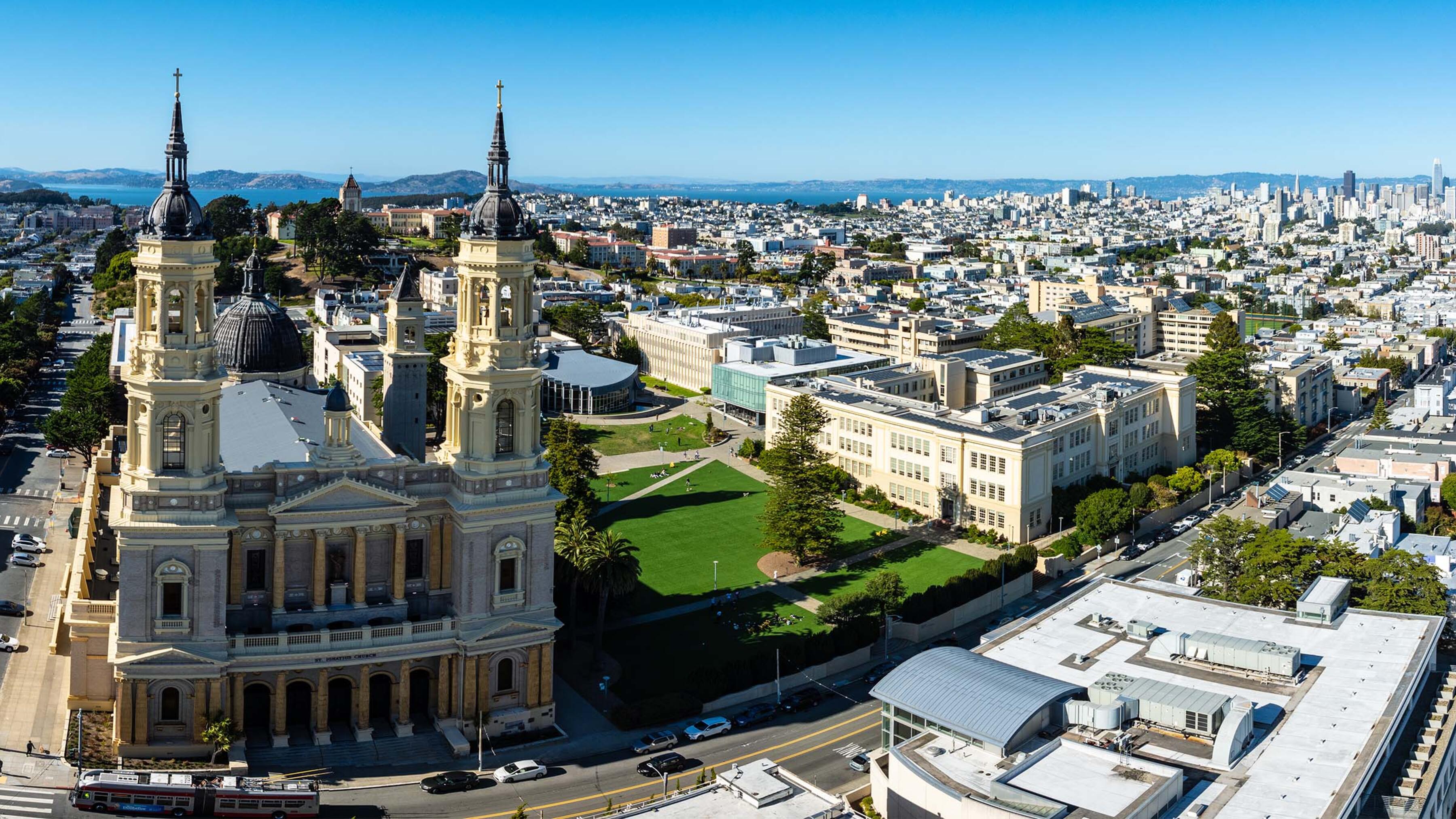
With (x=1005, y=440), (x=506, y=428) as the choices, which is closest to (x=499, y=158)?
(x=506, y=428)

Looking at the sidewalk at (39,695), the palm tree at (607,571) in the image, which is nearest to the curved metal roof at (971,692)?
the palm tree at (607,571)

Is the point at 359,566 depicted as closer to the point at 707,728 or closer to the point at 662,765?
the point at 662,765

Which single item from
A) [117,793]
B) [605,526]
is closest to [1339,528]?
[605,526]

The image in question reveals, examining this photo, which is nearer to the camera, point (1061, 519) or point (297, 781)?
point (297, 781)

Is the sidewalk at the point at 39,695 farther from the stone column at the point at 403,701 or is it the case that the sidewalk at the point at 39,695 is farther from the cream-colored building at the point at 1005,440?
the cream-colored building at the point at 1005,440

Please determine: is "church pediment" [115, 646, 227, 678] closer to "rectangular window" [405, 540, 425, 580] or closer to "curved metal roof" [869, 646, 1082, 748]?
"rectangular window" [405, 540, 425, 580]

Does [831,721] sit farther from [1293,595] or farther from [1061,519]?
[1061,519]

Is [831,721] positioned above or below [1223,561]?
below
